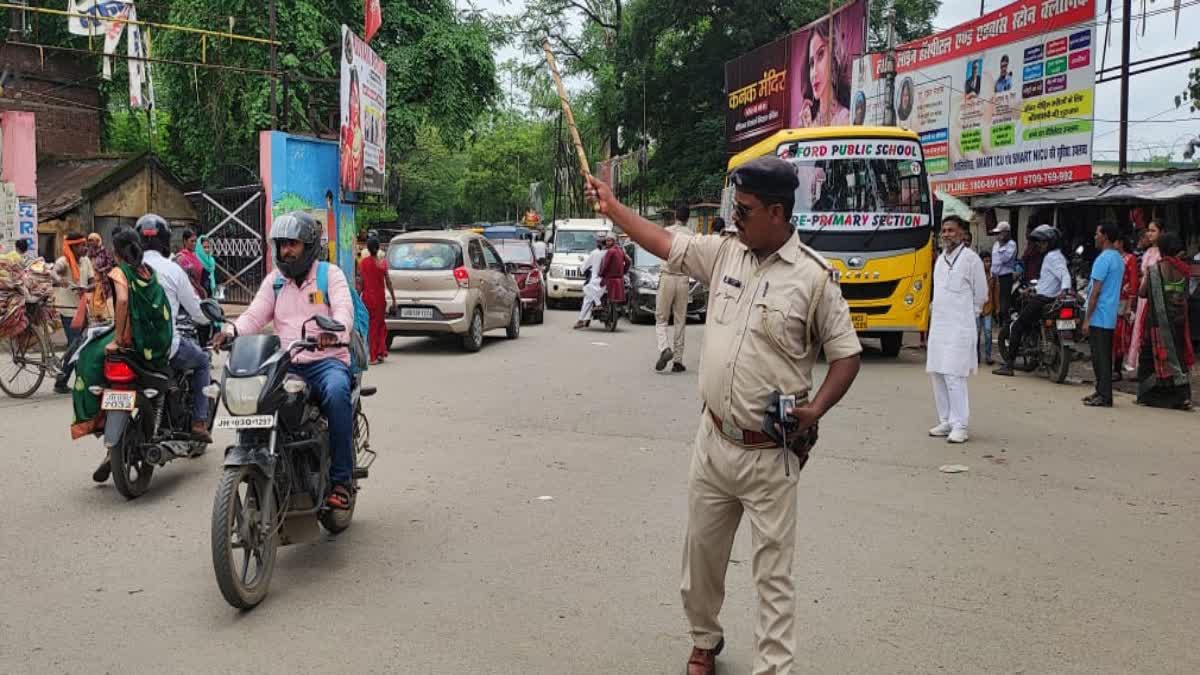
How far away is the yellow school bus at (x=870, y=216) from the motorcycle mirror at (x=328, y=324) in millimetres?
9495

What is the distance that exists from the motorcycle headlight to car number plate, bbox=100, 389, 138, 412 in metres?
2.06

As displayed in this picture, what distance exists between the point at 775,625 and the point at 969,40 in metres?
19.6

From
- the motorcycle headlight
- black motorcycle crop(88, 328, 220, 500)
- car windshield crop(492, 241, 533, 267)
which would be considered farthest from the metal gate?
the motorcycle headlight

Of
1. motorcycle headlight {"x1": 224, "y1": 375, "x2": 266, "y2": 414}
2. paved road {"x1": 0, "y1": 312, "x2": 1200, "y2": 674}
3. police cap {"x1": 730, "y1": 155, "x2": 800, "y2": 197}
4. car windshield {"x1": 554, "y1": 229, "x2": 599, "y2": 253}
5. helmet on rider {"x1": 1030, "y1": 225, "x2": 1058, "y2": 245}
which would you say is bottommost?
paved road {"x1": 0, "y1": 312, "x2": 1200, "y2": 674}

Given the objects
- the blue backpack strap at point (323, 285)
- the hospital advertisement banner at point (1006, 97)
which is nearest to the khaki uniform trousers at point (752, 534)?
the blue backpack strap at point (323, 285)

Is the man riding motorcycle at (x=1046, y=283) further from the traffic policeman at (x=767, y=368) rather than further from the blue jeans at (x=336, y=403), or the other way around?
the traffic policeman at (x=767, y=368)

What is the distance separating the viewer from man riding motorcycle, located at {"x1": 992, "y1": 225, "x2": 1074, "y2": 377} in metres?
11.9

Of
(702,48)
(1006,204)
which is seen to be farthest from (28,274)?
(702,48)

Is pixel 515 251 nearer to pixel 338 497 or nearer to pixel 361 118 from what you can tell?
pixel 361 118

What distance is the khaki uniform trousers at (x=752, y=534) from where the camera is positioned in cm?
331

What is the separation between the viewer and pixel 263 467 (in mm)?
4430

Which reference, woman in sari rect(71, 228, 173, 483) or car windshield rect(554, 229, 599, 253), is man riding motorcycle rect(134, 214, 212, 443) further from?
car windshield rect(554, 229, 599, 253)

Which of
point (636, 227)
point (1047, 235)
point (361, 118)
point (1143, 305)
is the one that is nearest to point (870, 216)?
point (1047, 235)

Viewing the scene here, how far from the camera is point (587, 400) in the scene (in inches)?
409
